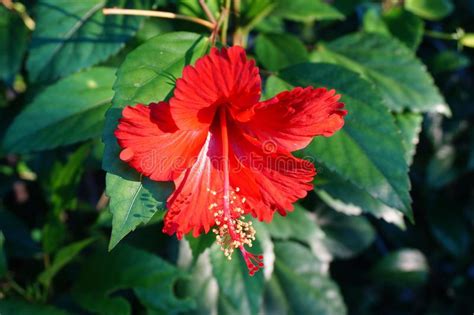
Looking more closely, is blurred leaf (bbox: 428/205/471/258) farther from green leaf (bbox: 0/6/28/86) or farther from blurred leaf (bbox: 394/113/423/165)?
green leaf (bbox: 0/6/28/86)

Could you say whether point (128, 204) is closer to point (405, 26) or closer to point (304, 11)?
point (304, 11)

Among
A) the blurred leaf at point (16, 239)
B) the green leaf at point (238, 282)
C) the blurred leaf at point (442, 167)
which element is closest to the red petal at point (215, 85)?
the green leaf at point (238, 282)

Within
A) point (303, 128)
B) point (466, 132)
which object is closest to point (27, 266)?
point (303, 128)

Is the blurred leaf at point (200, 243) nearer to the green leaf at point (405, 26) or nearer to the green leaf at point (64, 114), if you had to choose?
the green leaf at point (64, 114)

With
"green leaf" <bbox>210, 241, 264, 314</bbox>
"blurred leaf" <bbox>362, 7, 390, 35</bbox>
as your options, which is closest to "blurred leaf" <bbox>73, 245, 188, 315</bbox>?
"green leaf" <bbox>210, 241, 264, 314</bbox>

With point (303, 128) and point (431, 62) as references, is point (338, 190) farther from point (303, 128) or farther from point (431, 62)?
point (431, 62)

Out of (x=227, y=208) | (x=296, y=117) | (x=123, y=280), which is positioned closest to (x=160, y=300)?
(x=123, y=280)

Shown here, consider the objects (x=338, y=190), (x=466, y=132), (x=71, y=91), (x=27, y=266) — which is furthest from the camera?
(x=466, y=132)
